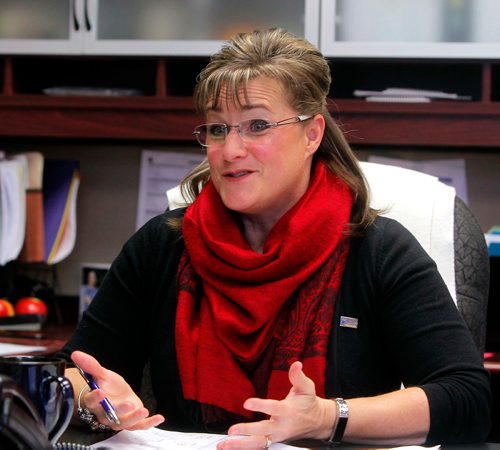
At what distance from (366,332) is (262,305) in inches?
6.4

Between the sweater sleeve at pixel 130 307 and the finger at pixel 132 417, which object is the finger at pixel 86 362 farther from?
the sweater sleeve at pixel 130 307

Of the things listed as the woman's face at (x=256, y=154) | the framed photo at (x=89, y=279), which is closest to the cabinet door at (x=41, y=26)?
the framed photo at (x=89, y=279)

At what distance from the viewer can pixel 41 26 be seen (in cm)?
241

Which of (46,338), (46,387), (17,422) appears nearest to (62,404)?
(46,387)

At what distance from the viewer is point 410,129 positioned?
7.47ft

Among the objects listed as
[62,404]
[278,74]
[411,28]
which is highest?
[411,28]

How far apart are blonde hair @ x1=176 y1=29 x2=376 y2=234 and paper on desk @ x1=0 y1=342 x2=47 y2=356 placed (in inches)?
27.9

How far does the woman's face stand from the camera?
144cm

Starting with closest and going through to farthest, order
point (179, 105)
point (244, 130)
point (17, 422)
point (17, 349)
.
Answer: point (17, 422), point (244, 130), point (17, 349), point (179, 105)

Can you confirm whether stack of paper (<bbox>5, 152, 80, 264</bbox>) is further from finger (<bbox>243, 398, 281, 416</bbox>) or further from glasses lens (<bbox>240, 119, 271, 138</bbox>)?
finger (<bbox>243, 398, 281, 416</bbox>)

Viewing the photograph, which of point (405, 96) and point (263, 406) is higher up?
point (405, 96)

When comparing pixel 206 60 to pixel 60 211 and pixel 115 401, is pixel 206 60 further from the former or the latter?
pixel 115 401

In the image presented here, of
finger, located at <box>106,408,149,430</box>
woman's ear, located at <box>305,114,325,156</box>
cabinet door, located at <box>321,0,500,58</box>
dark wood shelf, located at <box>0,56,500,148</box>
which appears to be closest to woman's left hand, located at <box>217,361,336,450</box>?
finger, located at <box>106,408,149,430</box>

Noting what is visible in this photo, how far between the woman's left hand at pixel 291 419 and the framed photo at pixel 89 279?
149 centimetres
